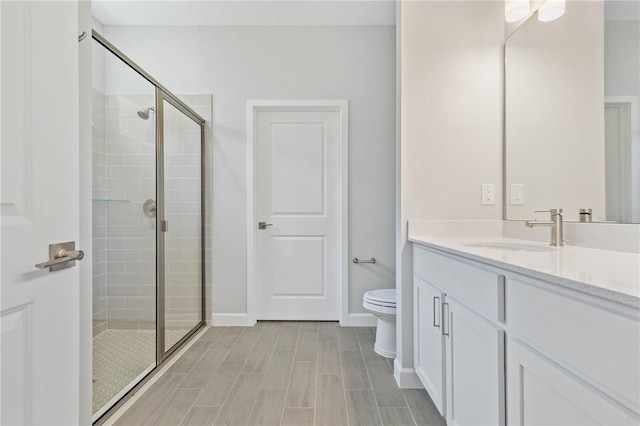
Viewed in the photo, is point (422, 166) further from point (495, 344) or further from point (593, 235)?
point (495, 344)

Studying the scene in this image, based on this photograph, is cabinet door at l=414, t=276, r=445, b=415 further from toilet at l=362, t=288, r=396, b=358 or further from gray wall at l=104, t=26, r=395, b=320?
gray wall at l=104, t=26, r=395, b=320

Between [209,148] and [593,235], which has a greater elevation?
[209,148]

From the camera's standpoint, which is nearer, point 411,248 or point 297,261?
point 411,248

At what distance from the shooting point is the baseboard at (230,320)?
282 centimetres

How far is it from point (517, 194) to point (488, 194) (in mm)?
145

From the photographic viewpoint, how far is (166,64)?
2.85 meters

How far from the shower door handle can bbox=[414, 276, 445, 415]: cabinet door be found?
4.43 ft

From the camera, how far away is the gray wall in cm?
285

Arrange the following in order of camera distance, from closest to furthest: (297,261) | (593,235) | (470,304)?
1. (470,304)
2. (593,235)
3. (297,261)

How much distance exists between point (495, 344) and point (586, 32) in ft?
4.62

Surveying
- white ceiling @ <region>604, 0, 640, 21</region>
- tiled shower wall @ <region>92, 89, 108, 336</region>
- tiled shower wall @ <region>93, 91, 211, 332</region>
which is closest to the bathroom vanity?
white ceiling @ <region>604, 0, 640, 21</region>

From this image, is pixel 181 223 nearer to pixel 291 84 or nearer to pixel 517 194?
pixel 291 84

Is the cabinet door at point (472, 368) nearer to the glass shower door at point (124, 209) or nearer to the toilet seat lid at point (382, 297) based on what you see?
the toilet seat lid at point (382, 297)

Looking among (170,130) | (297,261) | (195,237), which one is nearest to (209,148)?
(170,130)
